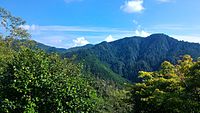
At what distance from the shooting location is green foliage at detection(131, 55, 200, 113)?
23641 millimetres

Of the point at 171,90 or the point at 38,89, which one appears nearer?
the point at 38,89

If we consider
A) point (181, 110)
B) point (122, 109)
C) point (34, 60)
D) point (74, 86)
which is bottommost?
point (122, 109)

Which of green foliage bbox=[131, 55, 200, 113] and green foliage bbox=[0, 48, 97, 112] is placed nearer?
green foliage bbox=[0, 48, 97, 112]

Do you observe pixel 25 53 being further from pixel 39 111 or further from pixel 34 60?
pixel 39 111

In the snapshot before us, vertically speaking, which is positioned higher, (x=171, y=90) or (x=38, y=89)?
(x=38, y=89)

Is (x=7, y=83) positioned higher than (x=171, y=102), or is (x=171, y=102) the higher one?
(x=7, y=83)

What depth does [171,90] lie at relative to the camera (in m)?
29.2

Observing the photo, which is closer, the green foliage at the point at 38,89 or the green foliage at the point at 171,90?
the green foliage at the point at 38,89

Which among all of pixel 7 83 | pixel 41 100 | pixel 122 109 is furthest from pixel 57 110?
pixel 122 109

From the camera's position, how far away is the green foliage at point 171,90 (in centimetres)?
2364

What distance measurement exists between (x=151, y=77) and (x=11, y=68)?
20.2 m

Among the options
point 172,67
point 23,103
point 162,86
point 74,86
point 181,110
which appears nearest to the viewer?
point 23,103

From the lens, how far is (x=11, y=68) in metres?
16.6

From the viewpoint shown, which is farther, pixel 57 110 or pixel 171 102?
pixel 171 102
